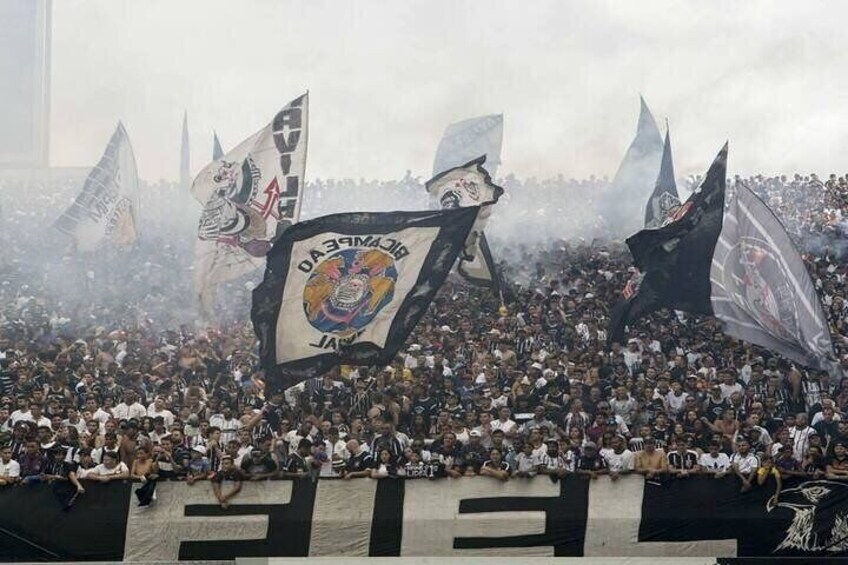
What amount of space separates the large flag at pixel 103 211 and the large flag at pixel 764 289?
10.6 m

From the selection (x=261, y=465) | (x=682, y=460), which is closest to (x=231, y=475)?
(x=261, y=465)

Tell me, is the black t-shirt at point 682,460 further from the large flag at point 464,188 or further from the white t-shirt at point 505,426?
the large flag at point 464,188

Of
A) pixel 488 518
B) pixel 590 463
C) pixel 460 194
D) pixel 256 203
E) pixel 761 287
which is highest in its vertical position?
pixel 460 194

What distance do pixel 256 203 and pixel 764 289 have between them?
6.72 meters

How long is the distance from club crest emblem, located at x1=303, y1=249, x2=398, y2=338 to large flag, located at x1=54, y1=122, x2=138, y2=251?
10.1m

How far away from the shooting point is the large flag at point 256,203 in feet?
54.6

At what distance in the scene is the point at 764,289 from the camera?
13164 millimetres

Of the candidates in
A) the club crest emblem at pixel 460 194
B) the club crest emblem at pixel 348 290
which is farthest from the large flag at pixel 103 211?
the club crest emblem at pixel 348 290

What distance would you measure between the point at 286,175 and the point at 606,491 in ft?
24.2

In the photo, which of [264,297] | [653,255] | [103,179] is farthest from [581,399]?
[103,179]

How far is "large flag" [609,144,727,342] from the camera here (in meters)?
13.2

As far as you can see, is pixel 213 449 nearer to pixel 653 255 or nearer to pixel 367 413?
pixel 367 413

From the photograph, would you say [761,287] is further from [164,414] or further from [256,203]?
[256,203]

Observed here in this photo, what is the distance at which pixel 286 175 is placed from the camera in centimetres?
1669
